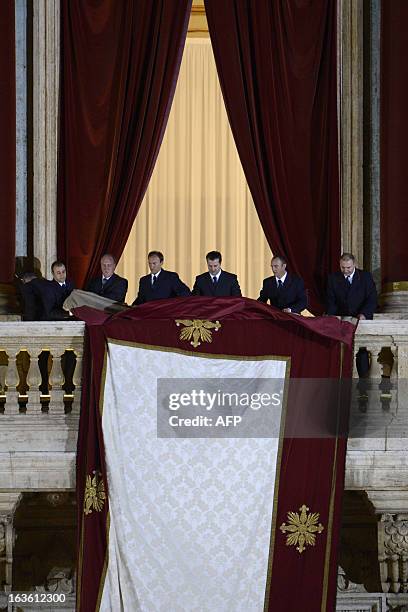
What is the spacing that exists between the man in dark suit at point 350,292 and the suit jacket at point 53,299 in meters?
→ 1.78

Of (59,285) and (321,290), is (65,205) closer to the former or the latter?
(59,285)

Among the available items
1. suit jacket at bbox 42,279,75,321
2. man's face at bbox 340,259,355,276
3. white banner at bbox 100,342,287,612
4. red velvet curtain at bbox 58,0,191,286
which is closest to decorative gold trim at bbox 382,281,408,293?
man's face at bbox 340,259,355,276

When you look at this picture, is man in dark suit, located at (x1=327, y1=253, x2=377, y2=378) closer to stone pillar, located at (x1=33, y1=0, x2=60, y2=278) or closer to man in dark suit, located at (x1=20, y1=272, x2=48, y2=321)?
man in dark suit, located at (x1=20, y1=272, x2=48, y2=321)

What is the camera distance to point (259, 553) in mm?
6133

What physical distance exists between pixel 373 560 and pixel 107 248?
2946mm

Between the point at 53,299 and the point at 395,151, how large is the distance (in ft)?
8.93

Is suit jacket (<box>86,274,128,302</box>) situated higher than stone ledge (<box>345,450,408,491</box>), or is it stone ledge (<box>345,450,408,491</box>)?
suit jacket (<box>86,274,128,302</box>)

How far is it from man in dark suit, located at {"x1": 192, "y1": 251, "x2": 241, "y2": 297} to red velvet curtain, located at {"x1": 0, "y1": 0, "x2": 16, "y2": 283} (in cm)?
145

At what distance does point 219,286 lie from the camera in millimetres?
7473

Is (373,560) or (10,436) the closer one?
(10,436)

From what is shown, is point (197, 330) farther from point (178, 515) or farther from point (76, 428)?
point (178, 515)

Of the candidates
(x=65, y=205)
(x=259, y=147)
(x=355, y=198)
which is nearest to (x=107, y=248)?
(x=65, y=205)

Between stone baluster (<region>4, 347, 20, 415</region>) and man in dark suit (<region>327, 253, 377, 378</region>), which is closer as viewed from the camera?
stone baluster (<region>4, 347, 20, 415</region>)

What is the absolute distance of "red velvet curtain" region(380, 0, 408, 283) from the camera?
7973 millimetres
